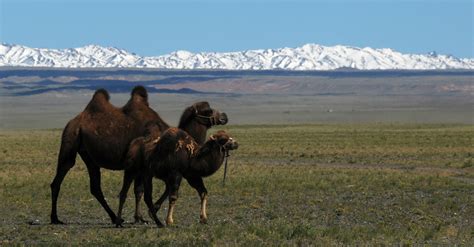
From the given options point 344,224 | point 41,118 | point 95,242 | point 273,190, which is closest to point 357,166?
point 273,190

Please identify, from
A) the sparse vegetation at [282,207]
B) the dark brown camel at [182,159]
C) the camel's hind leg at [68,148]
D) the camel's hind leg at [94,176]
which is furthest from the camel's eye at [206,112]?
the camel's hind leg at [68,148]

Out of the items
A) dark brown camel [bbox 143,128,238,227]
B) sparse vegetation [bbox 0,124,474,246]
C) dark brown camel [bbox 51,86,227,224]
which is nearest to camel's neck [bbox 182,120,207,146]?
dark brown camel [bbox 51,86,227,224]

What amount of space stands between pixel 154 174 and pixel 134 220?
1321 mm

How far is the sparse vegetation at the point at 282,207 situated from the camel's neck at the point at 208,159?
2.87 ft

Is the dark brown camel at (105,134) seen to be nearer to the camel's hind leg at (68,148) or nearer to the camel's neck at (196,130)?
the camel's hind leg at (68,148)

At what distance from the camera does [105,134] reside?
617 inches

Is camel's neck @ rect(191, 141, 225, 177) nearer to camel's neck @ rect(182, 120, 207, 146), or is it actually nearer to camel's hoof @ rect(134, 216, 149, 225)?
camel's neck @ rect(182, 120, 207, 146)

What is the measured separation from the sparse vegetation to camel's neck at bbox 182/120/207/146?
1376 millimetres

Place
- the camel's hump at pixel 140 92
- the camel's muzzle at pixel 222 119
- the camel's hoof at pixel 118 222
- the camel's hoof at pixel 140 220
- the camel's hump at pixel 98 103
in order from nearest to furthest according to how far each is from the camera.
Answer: the camel's hoof at pixel 118 222, the camel's hoof at pixel 140 220, the camel's muzzle at pixel 222 119, the camel's hump at pixel 98 103, the camel's hump at pixel 140 92

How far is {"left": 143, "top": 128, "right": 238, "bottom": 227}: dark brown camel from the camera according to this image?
14672 mm

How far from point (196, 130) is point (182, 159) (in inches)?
48.3

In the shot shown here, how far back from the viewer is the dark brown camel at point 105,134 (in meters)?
15.6

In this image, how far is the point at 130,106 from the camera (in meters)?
16.2

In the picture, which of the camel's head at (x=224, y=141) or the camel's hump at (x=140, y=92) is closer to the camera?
the camel's head at (x=224, y=141)
